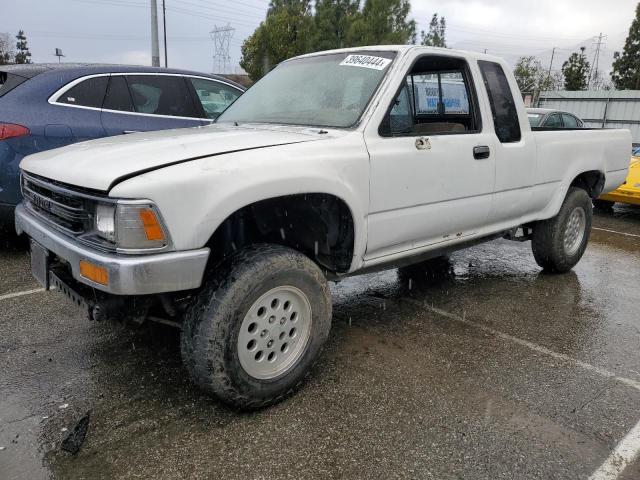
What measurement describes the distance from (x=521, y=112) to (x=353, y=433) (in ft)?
9.55

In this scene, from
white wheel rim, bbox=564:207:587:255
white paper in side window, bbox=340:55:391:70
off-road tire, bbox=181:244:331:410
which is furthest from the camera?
white wheel rim, bbox=564:207:587:255

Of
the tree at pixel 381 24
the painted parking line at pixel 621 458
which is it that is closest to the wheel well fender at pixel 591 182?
the painted parking line at pixel 621 458

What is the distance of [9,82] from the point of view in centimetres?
486

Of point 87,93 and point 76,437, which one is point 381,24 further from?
point 76,437

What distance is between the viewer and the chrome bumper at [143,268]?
7.06 ft

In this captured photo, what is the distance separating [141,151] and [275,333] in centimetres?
112

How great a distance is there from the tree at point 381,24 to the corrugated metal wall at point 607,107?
17.2 m

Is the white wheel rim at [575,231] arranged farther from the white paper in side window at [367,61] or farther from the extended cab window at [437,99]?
the white paper in side window at [367,61]

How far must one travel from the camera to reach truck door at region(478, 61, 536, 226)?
3.87 metres

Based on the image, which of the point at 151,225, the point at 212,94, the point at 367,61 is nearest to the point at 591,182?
the point at 367,61

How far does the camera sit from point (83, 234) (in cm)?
239

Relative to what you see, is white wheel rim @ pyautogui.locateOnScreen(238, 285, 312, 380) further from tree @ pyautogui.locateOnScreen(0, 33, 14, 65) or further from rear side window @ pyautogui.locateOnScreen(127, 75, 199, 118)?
tree @ pyautogui.locateOnScreen(0, 33, 14, 65)

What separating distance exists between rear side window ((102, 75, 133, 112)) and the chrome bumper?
3.29 m

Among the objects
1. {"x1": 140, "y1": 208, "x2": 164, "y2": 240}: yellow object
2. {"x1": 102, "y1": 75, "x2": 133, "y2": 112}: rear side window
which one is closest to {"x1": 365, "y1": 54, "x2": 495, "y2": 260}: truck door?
{"x1": 140, "y1": 208, "x2": 164, "y2": 240}: yellow object
